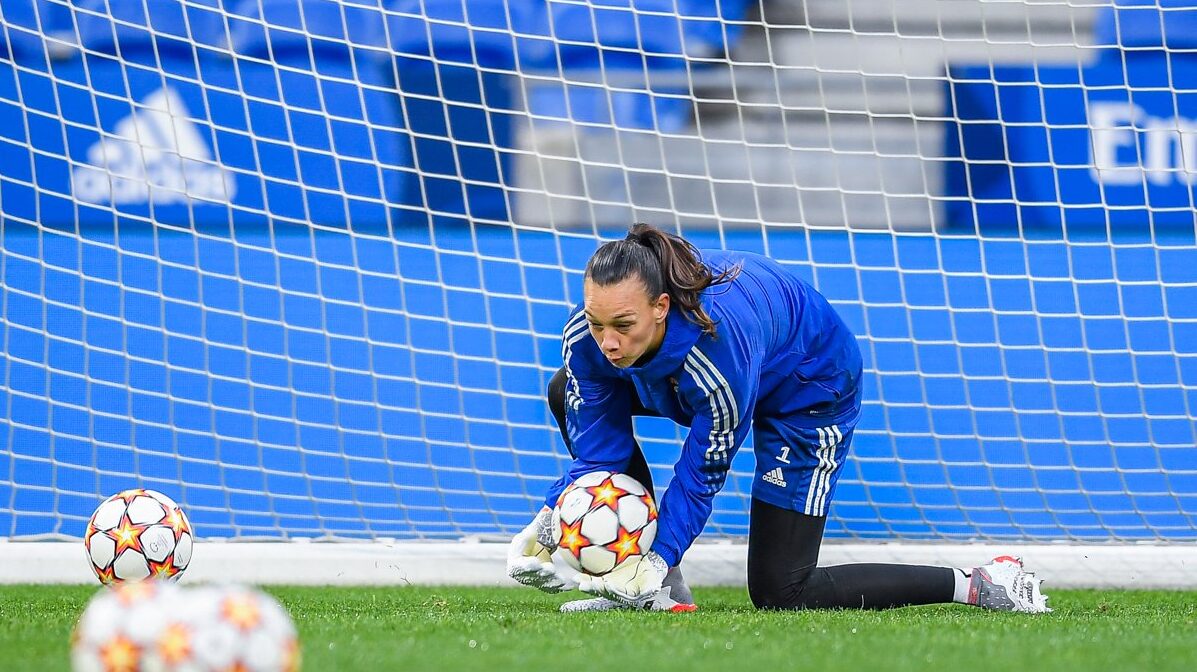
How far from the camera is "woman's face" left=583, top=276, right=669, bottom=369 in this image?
9.89ft

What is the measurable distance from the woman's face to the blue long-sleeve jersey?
6 cm

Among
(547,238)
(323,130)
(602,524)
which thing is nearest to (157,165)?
(323,130)

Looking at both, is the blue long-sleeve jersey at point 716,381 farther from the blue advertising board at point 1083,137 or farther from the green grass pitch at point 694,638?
the blue advertising board at point 1083,137

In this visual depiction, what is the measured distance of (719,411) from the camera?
10.6 feet

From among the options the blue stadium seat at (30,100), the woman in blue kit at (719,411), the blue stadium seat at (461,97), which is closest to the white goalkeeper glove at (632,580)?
the woman in blue kit at (719,411)

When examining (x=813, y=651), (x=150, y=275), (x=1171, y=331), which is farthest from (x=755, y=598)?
(x=150, y=275)

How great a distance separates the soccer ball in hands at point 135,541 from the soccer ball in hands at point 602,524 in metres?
1.05

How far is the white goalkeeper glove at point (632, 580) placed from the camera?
335 centimetres

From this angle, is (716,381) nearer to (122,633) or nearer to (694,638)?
(694,638)

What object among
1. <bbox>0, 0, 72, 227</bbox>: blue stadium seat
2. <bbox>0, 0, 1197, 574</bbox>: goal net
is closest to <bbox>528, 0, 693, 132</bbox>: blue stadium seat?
<bbox>0, 0, 1197, 574</bbox>: goal net

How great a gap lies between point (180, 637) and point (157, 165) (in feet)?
15.8

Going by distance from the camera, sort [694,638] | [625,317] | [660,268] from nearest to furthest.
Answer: [694,638] → [625,317] → [660,268]

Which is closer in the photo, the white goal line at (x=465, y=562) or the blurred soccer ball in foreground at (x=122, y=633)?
the blurred soccer ball in foreground at (x=122, y=633)

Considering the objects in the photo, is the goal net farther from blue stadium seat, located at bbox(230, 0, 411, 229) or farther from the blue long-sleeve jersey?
the blue long-sleeve jersey
